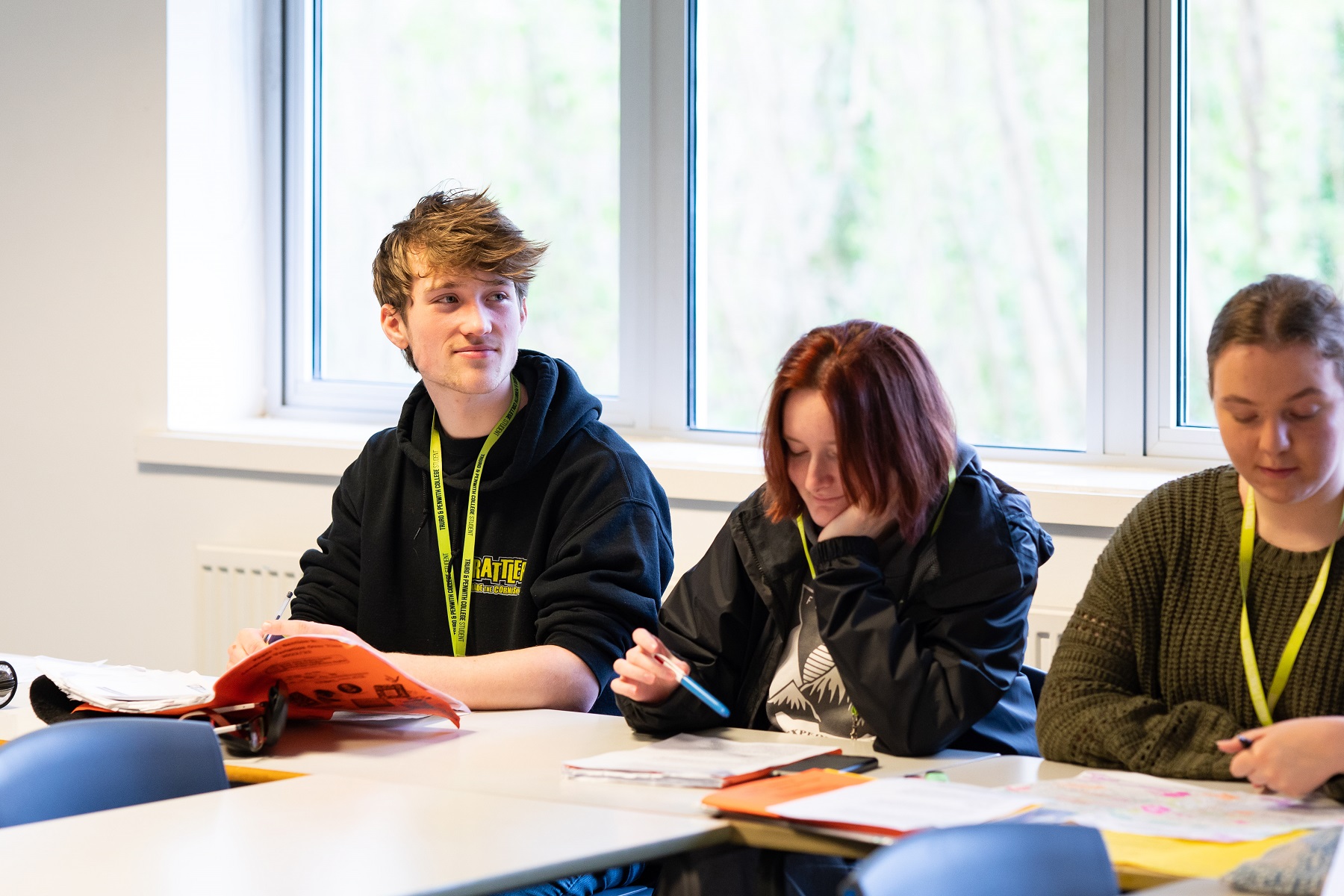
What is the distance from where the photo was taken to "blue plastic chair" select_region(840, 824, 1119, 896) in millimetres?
1415

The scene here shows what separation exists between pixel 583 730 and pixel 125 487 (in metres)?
2.45

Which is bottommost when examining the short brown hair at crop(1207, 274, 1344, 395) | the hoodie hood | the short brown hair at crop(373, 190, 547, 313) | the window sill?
the window sill

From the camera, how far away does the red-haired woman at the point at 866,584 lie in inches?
80.7

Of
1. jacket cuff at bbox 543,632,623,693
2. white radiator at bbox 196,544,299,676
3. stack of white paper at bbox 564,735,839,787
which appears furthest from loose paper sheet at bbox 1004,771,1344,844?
white radiator at bbox 196,544,299,676

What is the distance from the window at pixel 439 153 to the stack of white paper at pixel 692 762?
2.12 m

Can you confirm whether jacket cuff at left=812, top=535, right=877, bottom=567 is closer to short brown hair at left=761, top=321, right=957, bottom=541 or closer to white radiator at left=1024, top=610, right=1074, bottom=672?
short brown hair at left=761, top=321, right=957, bottom=541

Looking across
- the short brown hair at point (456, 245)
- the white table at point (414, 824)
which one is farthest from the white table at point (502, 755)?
the short brown hair at point (456, 245)

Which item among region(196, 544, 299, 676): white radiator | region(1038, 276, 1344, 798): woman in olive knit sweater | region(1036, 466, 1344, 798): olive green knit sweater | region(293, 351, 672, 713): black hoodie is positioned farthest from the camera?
region(196, 544, 299, 676): white radiator

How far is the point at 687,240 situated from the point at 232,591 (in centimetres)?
154

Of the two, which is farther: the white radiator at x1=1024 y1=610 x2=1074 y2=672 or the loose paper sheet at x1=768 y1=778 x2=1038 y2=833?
the white radiator at x1=1024 y1=610 x2=1074 y2=672

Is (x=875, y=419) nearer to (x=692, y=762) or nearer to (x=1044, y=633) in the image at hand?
(x=692, y=762)

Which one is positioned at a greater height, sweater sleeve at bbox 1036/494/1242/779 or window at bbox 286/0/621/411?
window at bbox 286/0/621/411

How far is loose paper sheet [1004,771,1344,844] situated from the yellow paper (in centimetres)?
1

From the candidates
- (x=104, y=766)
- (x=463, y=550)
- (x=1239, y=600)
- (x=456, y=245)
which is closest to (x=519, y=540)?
(x=463, y=550)
